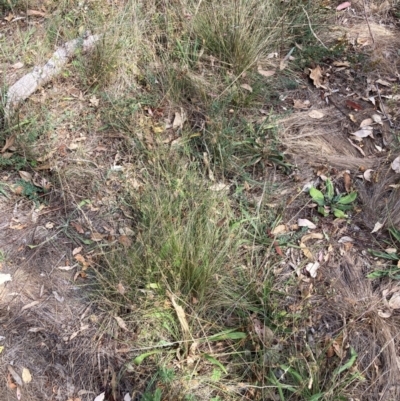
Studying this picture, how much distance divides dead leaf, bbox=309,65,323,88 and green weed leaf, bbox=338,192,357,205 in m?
1.06

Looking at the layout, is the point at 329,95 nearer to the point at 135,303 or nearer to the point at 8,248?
the point at 135,303

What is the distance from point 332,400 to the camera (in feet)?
6.84

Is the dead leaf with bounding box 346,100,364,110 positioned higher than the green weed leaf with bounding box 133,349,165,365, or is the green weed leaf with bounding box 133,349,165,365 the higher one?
the dead leaf with bounding box 346,100,364,110

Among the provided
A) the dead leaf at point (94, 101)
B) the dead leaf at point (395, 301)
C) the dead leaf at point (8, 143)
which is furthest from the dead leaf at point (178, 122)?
the dead leaf at point (395, 301)

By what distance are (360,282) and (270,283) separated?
0.50 metres

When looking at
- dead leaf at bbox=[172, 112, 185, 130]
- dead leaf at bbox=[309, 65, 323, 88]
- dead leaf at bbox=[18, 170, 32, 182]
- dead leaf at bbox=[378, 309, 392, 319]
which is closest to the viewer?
dead leaf at bbox=[378, 309, 392, 319]

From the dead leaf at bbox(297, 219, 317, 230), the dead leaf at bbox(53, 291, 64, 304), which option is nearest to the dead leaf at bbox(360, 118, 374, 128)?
the dead leaf at bbox(297, 219, 317, 230)

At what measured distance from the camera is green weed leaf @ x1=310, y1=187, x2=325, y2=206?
2.82m

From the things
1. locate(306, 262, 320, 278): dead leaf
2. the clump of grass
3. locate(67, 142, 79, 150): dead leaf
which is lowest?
locate(306, 262, 320, 278): dead leaf

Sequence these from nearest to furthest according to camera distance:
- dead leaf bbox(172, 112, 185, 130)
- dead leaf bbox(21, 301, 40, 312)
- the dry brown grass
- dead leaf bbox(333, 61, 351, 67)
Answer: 1. the dry brown grass
2. dead leaf bbox(21, 301, 40, 312)
3. dead leaf bbox(172, 112, 185, 130)
4. dead leaf bbox(333, 61, 351, 67)

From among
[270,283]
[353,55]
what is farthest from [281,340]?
[353,55]

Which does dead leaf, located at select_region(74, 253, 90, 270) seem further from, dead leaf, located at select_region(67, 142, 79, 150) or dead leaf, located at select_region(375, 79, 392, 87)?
dead leaf, located at select_region(375, 79, 392, 87)

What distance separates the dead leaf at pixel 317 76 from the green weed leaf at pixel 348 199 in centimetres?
106

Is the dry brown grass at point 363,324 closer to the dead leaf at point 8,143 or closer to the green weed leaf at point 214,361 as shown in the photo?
the green weed leaf at point 214,361
